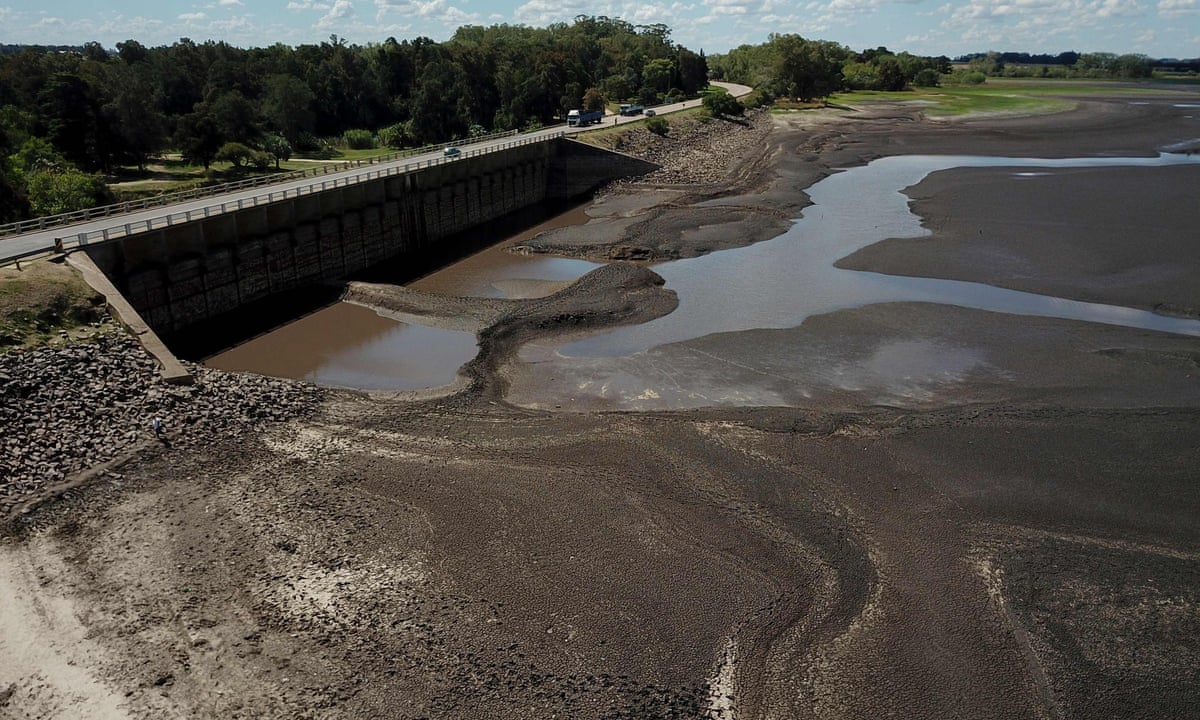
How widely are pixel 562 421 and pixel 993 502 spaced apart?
1436cm

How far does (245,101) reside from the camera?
79.9m

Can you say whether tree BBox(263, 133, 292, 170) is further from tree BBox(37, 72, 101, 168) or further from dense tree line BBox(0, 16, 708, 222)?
tree BBox(37, 72, 101, 168)

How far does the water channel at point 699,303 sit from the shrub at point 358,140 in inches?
1525

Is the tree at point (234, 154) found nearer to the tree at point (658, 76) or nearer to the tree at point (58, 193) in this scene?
the tree at point (58, 193)

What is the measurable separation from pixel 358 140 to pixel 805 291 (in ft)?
217

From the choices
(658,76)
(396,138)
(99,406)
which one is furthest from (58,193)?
(658,76)

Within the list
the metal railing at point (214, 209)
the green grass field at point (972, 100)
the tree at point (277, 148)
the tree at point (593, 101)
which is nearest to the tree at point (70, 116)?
the tree at point (277, 148)

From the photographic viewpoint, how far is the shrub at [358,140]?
95312 mm

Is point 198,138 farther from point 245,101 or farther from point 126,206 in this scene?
point 126,206

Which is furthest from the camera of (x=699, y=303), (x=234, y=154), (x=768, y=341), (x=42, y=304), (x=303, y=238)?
(x=234, y=154)

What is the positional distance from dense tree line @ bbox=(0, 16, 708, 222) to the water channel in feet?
76.8

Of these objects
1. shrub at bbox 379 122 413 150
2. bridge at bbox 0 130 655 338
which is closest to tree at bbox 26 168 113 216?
bridge at bbox 0 130 655 338

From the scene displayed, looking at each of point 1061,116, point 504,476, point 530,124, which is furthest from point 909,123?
point 504,476

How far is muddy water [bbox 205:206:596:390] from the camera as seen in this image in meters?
35.5
